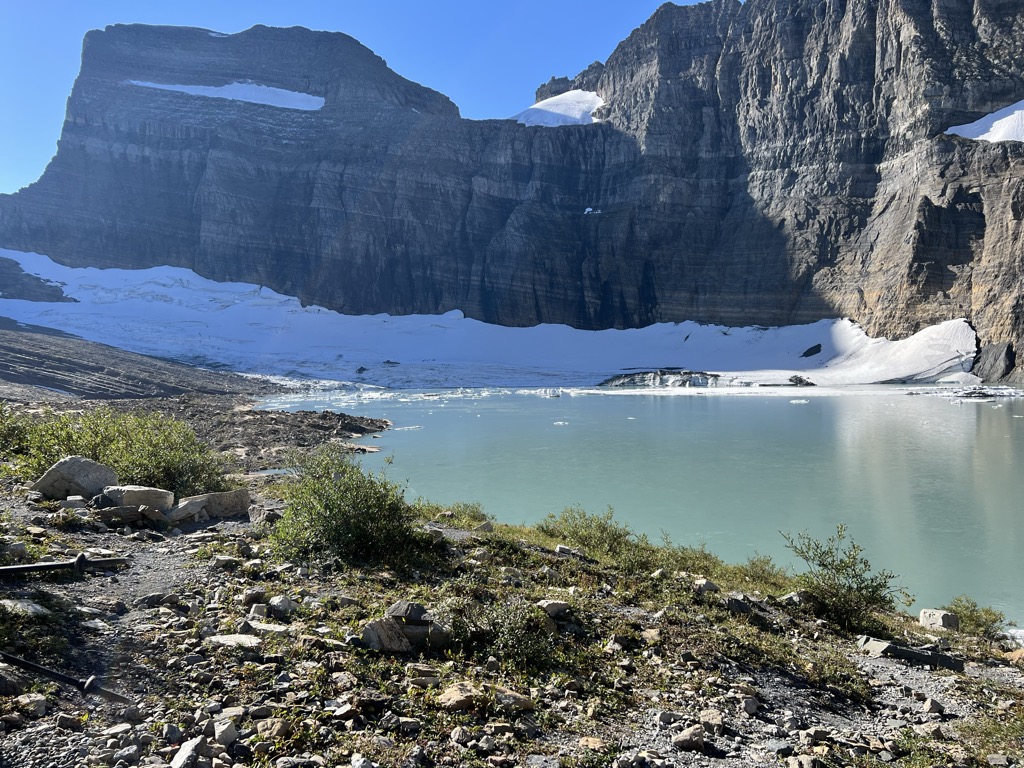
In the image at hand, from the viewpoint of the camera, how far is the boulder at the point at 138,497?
323 inches

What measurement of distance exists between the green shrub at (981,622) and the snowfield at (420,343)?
5716 cm

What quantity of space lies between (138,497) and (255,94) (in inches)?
4988

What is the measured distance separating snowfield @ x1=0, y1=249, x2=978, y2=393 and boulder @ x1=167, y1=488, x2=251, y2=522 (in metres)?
56.3

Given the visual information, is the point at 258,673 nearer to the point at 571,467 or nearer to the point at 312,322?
the point at 571,467

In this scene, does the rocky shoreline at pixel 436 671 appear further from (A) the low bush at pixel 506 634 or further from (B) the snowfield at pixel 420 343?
(B) the snowfield at pixel 420 343

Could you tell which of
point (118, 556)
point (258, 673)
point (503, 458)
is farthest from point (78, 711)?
point (503, 458)

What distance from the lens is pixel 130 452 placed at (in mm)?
10086

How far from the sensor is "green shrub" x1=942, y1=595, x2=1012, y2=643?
8.01m

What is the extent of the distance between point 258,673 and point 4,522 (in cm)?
424

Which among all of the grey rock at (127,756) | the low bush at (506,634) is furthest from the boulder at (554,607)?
the grey rock at (127,756)

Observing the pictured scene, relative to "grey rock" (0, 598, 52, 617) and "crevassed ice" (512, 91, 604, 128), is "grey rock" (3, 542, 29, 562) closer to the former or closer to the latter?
"grey rock" (0, 598, 52, 617)

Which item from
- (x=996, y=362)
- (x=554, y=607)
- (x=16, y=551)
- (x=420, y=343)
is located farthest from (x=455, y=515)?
(x=420, y=343)

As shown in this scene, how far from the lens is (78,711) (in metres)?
3.63

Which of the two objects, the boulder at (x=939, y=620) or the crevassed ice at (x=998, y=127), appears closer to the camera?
the boulder at (x=939, y=620)
